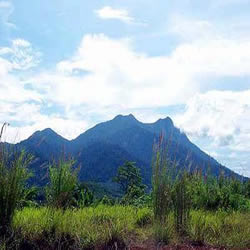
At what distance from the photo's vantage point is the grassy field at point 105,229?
6.55 m

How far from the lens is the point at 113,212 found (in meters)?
8.40

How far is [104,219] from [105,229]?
3.41 feet

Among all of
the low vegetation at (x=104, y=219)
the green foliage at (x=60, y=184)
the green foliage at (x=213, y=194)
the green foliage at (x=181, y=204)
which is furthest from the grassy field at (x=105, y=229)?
the green foliage at (x=213, y=194)

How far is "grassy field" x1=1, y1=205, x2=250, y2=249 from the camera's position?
6555 mm

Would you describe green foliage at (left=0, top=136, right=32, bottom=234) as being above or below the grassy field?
above

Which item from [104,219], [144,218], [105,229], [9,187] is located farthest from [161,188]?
[9,187]

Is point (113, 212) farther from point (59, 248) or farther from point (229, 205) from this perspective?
point (229, 205)

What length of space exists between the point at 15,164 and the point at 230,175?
7.85 metres

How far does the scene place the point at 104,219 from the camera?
26.3ft

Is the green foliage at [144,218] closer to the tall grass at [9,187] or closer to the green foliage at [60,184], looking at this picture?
the green foliage at [60,184]

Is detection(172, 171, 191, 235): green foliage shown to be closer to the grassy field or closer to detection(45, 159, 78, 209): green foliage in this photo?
the grassy field

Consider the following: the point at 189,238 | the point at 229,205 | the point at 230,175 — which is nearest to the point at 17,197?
the point at 189,238

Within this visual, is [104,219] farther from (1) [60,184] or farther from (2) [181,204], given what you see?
(2) [181,204]

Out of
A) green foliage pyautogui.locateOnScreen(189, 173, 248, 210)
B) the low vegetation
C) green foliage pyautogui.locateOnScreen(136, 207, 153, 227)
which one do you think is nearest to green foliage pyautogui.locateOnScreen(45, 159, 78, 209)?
the low vegetation
